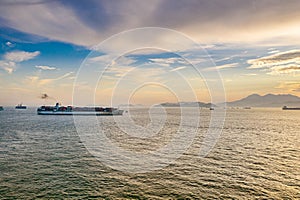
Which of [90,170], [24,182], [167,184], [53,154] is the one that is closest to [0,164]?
[53,154]

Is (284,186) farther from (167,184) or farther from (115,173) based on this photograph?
(115,173)

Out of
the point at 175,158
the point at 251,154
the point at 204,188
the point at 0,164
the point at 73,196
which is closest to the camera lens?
the point at 73,196

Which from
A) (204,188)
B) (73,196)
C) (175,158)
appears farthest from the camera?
(175,158)

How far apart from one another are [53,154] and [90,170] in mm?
14991

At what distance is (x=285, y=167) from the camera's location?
3962 centimetres

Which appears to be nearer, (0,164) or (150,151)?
(0,164)

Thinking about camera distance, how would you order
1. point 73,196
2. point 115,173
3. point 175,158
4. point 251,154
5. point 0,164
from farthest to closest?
point 251,154 < point 175,158 < point 0,164 < point 115,173 < point 73,196

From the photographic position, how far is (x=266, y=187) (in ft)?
97.7

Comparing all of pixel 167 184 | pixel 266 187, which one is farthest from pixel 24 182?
pixel 266 187

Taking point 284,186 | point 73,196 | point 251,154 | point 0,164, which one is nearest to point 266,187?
point 284,186

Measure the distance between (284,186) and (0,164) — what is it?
155 feet

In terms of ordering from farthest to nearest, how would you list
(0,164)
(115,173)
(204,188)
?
(0,164)
(115,173)
(204,188)

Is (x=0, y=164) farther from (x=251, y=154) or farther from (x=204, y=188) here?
(x=251, y=154)

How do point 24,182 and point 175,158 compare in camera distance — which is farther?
point 175,158
